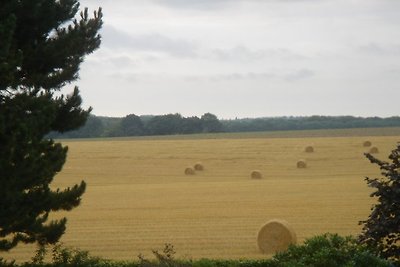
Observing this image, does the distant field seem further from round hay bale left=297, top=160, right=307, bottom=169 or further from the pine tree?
the pine tree

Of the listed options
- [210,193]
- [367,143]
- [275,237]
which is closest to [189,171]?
[210,193]

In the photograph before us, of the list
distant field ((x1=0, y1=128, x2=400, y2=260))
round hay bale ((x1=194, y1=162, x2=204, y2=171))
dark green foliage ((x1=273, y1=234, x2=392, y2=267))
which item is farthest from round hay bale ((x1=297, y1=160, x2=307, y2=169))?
dark green foliage ((x1=273, y1=234, x2=392, y2=267))

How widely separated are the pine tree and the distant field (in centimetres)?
491

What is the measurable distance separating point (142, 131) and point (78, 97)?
79290mm

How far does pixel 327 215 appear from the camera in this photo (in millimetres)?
27938

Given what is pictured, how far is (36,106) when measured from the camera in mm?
14266

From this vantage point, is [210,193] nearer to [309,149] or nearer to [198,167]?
[198,167]

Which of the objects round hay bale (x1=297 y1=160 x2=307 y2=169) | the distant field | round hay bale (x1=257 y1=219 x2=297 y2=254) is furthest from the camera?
round hay bale (x1=297 y1=160 x2=307 y2=169)

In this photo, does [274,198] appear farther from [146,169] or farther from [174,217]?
[146,169]

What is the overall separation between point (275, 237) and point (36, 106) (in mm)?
10577

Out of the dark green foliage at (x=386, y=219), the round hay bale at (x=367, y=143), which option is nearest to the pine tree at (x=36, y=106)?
the dark green foliage at (x=386, y=219)

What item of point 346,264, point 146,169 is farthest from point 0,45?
point 146,169

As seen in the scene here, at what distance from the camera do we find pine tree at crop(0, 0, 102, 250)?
1350 cm

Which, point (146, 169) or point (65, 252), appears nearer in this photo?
point (65, 252)
